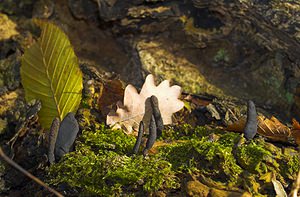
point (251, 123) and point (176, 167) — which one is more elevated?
point (251, 123)

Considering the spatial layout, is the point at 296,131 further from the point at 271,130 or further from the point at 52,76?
the point at 52,76

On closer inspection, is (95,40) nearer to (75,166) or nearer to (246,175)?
(75,166)

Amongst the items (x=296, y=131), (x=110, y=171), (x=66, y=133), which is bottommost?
(x=296, y=131)

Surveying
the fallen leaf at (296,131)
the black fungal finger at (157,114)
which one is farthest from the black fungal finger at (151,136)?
the fallen leaf at (296,131)

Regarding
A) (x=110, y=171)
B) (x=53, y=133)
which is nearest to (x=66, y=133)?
(x=53, y=133)

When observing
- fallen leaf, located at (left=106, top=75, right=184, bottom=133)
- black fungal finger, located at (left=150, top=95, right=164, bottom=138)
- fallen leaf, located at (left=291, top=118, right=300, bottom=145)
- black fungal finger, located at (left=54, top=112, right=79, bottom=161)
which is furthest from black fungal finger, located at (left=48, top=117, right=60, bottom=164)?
fallen leaf, located at (left=291, top=118, right=300, bottom=145)

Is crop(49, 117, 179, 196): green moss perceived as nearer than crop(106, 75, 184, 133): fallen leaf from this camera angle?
Yes

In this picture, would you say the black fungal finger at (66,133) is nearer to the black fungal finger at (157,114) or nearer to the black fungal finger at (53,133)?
the black fungal finger at (53,133)

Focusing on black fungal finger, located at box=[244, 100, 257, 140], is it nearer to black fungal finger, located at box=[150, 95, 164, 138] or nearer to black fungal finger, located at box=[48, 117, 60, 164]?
black fungal finger, located at box=[150, 95, 164, 138]
